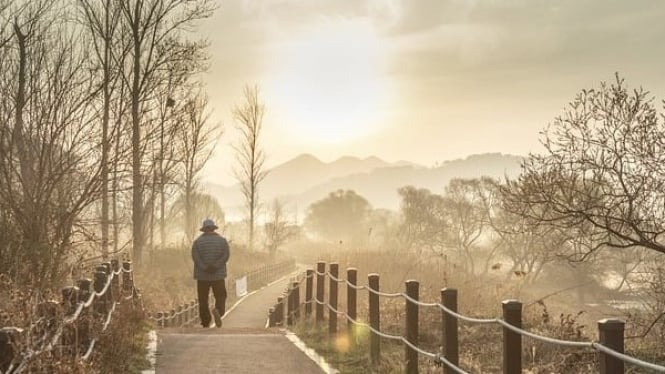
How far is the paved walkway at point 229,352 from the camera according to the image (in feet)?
30.1

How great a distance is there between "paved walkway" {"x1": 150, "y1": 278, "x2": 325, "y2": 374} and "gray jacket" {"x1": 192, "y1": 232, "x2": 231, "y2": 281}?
1.31 metres

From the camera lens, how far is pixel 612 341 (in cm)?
423

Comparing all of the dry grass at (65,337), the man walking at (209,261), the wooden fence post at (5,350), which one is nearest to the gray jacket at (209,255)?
the man walking at (209,261)

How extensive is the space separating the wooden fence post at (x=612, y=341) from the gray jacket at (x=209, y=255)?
1053cm

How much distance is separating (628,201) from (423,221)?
226ft

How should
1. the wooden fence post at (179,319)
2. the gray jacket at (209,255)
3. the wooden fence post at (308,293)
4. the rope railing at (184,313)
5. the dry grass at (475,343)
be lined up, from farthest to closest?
the wooden fence post at (179,319), the rope railing at (184,313), the wooden fence post at (308,293), the gray jacket at (209,255), the dry grass at (475,343)

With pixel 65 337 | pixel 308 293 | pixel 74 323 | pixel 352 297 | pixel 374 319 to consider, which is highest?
pixel 74 323

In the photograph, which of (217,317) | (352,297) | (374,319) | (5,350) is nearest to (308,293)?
(217,317)

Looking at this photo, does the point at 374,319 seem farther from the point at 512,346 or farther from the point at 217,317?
the point at 217,317

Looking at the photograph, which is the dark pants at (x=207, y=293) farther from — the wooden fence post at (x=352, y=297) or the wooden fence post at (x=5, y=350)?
the wooden fence post at (x=5, y=350)

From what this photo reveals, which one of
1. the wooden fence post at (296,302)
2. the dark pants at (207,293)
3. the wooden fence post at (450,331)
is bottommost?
the wooden fence post at (296,302)

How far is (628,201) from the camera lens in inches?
439

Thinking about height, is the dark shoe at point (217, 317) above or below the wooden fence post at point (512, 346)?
below

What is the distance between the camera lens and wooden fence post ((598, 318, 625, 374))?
421 centimetres
